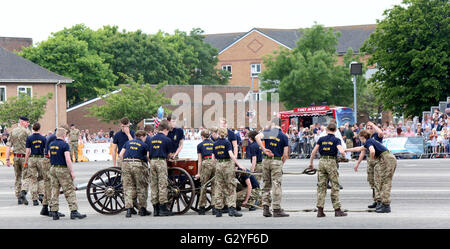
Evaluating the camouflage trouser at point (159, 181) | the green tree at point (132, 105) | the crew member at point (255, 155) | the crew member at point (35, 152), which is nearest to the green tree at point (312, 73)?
the green tree at point (132, 105)

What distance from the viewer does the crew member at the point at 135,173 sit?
1412 cm

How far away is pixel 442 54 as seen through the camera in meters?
49.3

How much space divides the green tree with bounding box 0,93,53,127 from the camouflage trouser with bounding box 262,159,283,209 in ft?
148

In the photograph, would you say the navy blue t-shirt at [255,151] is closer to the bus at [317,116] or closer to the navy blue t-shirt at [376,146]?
the navy blue t-shirt at [376,146]

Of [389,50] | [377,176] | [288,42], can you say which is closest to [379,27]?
[389,50]

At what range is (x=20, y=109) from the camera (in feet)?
187

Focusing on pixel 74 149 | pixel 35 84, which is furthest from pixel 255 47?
pixel 74 149

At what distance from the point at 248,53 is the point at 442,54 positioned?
50.6 metres

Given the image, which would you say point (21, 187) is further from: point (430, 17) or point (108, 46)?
point (108, 46)

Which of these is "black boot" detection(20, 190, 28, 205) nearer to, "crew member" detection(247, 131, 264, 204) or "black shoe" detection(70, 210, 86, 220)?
"black shoe" detection(70, 210, 86, 220)

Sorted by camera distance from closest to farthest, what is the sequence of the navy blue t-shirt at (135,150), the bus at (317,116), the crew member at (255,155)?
the navy blue t-shirt at (135,150)
the crew member at (255,155)
the bus at (317,116)

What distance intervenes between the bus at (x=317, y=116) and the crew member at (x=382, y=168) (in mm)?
30637

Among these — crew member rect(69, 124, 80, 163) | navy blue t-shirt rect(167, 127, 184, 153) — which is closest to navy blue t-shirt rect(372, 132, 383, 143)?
navy blue t-shirt rect(167, 127, 184, 153)

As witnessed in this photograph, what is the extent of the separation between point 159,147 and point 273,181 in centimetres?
229
